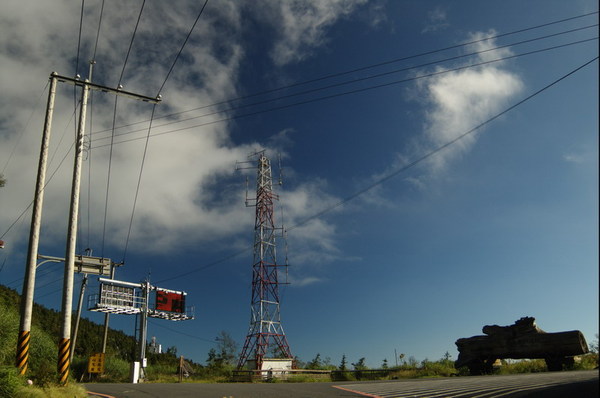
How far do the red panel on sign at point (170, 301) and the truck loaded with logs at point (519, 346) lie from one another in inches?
1398

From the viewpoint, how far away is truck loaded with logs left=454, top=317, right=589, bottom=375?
1772cm

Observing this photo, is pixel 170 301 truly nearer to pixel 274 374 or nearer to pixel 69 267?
pixel 274 374

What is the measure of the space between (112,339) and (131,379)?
65753 mm

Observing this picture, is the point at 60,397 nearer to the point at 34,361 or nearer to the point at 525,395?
the point at 525,395

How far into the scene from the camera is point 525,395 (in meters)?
8.93

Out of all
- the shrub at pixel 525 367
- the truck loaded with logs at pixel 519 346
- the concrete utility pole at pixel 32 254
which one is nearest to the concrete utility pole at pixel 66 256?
the concrete utility pole at pixel 32 254

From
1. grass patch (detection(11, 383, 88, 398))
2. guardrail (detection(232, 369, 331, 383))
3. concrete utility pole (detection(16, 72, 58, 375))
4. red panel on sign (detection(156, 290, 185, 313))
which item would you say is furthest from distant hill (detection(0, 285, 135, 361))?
grass patch (detection(11, 383, 88, 398))

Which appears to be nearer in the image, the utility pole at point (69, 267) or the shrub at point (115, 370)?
the utility pole at point (69, 267)

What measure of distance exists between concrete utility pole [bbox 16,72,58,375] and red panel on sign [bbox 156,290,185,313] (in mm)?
33851

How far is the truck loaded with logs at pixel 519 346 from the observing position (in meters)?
17.7

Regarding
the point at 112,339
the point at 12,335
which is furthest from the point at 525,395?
the point at 112,339

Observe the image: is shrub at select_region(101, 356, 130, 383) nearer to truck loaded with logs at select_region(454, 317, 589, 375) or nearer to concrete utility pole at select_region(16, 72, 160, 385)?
concrete utility pole at select_region(16, 72, 160, 385)

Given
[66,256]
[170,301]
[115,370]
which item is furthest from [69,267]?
[170,301]

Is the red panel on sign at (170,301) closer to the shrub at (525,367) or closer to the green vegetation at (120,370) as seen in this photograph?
the green vegetation at (120,370)
